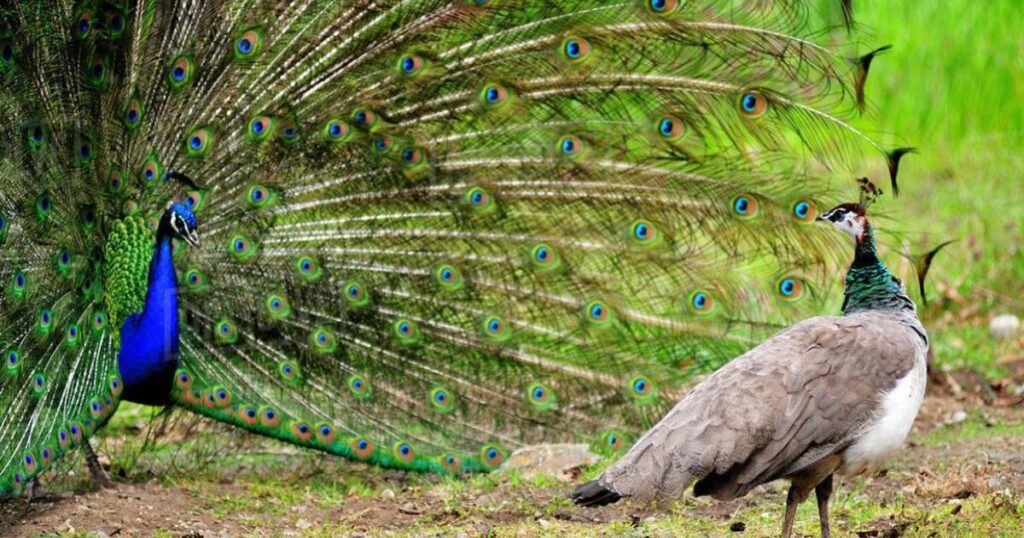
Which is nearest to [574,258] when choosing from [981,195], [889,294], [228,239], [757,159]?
[757,159]

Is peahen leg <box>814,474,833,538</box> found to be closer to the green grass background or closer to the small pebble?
the green grass background

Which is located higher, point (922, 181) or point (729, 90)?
point (729, 90)

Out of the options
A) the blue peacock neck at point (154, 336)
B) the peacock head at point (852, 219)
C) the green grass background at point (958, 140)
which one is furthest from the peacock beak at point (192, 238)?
the green grass background at point (958, 140)

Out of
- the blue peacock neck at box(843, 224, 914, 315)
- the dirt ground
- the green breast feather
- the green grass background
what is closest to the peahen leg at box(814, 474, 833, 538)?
the dirt ground

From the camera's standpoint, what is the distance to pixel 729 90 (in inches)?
222

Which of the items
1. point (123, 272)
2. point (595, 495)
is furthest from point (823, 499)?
point (123, 272)

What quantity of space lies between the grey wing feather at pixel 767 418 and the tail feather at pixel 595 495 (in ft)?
0.06

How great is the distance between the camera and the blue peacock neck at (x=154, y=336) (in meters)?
5.51

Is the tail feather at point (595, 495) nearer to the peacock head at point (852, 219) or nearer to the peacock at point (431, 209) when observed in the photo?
the peacock head at point (852, 219)

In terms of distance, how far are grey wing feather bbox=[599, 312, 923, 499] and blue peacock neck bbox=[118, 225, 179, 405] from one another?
7.76 ft

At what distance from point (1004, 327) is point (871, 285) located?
13.5 feet

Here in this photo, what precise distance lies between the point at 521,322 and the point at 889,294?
2.15 m

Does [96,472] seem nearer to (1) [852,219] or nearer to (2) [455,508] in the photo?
(2) [455,508]

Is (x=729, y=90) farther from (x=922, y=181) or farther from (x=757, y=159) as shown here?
(x=922, y=181)
